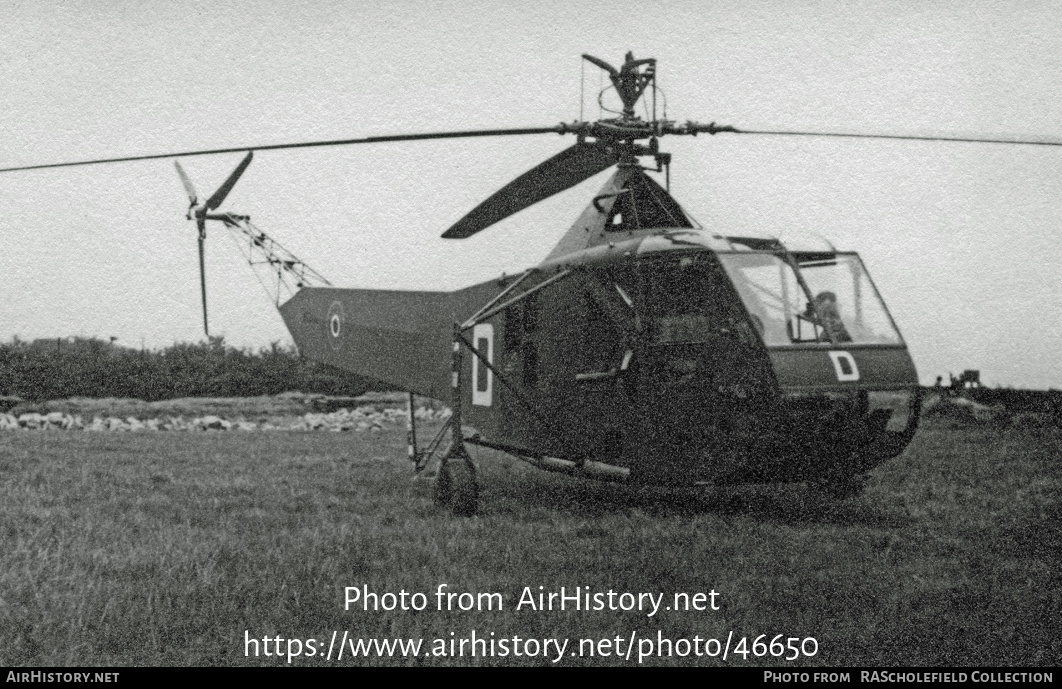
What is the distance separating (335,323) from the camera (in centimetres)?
1181

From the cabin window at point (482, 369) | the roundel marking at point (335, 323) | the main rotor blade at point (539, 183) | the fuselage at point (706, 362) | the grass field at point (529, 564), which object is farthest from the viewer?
the roundel marking at point (335, 323)

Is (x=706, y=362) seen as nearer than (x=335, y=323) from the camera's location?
Yes

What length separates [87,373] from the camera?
2336cm

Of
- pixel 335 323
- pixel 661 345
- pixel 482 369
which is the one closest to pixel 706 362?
pixel 661 345

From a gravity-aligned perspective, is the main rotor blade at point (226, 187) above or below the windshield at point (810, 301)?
above

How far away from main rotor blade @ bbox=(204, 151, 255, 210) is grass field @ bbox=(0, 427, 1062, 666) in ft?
14.1

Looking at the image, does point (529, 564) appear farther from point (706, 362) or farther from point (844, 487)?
point (844, 487)

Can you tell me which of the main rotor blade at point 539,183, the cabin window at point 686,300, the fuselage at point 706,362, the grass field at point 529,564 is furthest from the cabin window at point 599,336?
the grass field at point 529,564

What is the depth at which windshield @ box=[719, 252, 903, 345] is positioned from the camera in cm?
662

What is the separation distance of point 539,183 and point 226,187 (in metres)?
6.47

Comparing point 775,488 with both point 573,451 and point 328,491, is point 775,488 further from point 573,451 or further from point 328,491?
point 328,491

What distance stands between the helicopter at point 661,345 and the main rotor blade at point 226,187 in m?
5.35

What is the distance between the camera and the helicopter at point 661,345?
662 cm

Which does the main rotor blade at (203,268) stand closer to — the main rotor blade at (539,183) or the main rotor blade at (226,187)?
the main rotor blade at (226,187)
